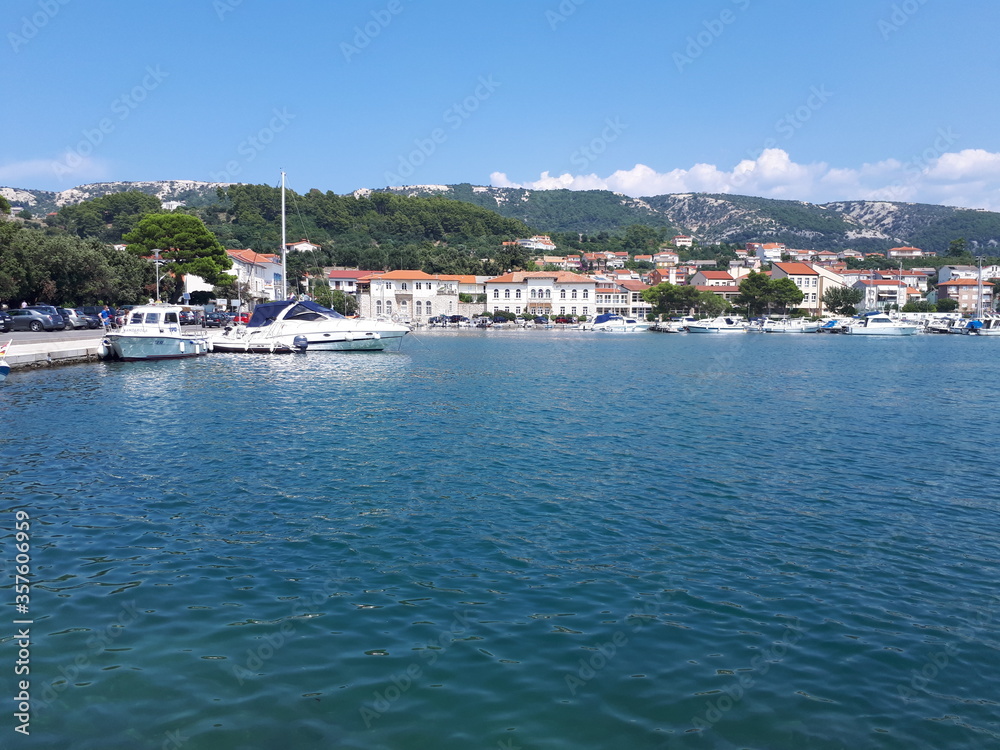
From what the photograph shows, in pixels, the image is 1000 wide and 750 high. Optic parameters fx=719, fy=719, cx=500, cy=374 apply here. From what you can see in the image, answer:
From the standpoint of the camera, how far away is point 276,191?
172 meters

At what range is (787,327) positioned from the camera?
99.6 meters

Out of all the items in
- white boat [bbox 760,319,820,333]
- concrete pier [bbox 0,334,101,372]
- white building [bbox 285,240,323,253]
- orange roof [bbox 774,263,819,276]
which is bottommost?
concrete pier [bbox 0,334,101,372]

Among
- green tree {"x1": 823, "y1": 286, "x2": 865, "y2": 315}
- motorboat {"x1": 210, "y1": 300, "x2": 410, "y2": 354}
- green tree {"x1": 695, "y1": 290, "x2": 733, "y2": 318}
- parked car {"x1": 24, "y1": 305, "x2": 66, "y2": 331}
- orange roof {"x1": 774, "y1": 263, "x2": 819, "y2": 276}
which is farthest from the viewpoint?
orange roof {"x1": 774, "y1": 263, "x2": 819, "y2": 276}

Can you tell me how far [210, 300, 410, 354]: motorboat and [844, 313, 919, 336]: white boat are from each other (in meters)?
68.4

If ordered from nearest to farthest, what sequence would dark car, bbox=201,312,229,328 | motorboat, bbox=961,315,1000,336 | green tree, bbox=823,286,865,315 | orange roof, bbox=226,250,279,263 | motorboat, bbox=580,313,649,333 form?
1. dark car, bbox=201,312,229,328
2. orange roof, bbox=226,250,279,263
3. motorboat, bbox=961,315,1000,336
4. motorboat, bbox=580,313,649,333
5. green tree, bbox=823,286,865,315

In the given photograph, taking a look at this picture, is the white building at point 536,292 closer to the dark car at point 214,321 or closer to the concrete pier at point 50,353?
the dark car at point 214,321

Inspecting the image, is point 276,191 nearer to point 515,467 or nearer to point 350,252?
point 350,252

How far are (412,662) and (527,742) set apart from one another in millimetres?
1506

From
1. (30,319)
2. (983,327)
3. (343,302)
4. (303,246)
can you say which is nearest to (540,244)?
(303,246)

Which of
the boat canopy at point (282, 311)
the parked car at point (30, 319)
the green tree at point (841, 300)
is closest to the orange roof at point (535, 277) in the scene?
the green tree at point (841, 300)

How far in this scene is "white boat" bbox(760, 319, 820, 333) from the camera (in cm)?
9891

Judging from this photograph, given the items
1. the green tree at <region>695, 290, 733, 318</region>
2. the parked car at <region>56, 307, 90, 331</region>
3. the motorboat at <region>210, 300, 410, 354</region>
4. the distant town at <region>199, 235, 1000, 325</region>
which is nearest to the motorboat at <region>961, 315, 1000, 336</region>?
the distant town at <region>199, 235, 1000, 325</region>

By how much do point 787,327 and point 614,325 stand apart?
25604 millimetres

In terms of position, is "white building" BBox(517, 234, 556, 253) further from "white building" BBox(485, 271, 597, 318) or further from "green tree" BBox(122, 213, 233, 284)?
"green tree" BBox(122, 213, 233, 284)
